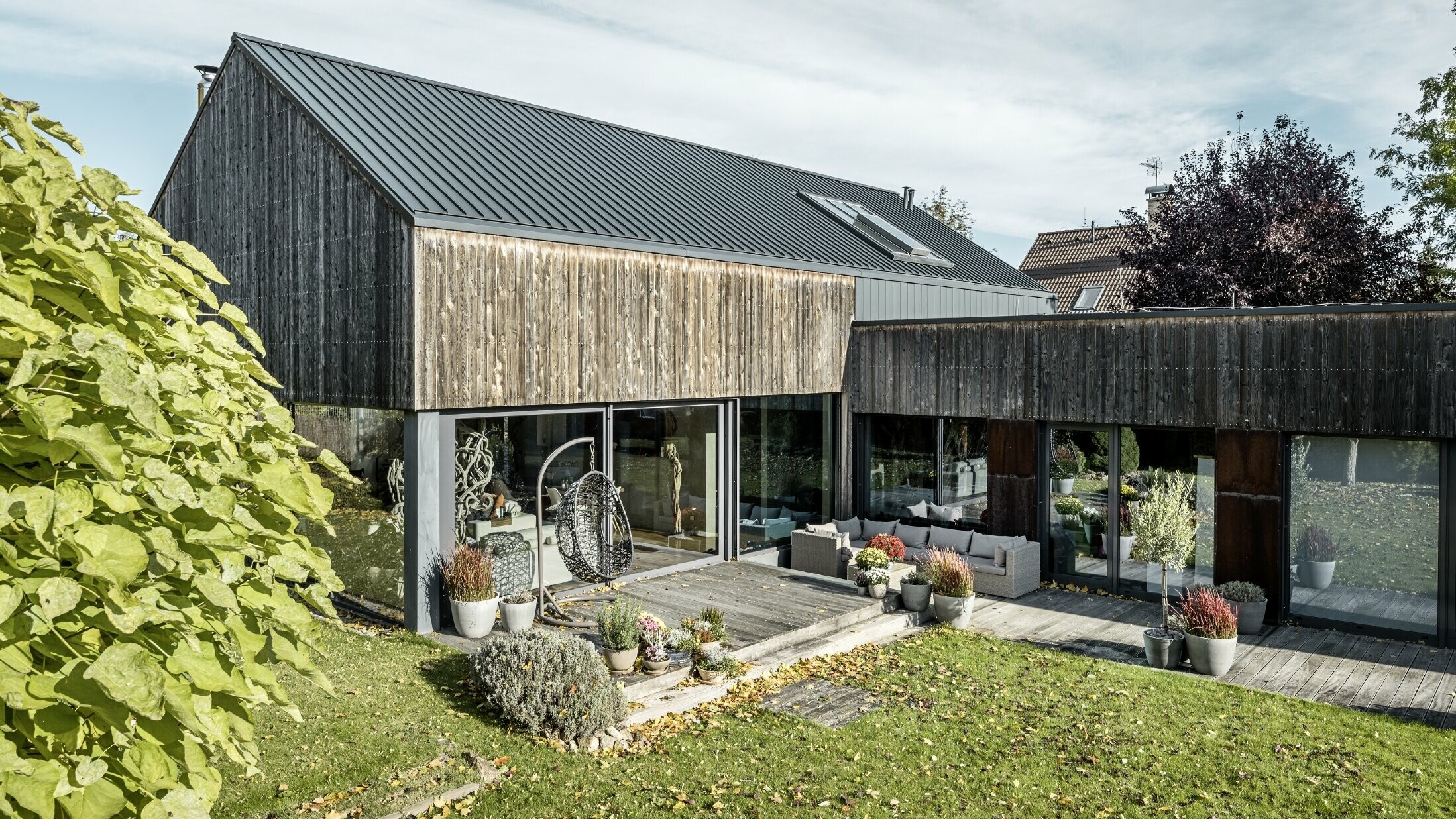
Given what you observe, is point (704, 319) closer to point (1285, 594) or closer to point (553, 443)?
point (553, 443)

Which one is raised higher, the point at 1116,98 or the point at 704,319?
the point at 1116,98

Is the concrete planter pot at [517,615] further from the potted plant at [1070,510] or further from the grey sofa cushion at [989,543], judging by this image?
the potted plant at [1070,510]

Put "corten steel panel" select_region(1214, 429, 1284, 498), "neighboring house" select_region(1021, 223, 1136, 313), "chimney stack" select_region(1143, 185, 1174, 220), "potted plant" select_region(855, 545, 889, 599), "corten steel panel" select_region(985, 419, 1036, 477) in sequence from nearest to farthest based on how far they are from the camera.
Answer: "corten steel panel" select_region(1214, 429, 1284, 498), "potted plant" select_region(855, 545, 889, 599), "corten steel panel" select_region(985, 419, 1036, 477), "chimney stack" select_region(1143, 185, 1174, 220), "neighboring house" select_region(1021, 223, 1136, 313)

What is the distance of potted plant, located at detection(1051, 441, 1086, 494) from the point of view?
41.6 ft

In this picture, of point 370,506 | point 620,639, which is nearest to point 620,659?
point 620,639

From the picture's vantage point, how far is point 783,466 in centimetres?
1392

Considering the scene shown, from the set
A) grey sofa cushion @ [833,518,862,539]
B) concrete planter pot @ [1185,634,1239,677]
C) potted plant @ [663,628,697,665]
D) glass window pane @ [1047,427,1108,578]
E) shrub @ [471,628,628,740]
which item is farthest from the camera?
grey sofa cushion @ [833,518,862,539]

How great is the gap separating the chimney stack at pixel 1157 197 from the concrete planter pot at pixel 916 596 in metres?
15.4

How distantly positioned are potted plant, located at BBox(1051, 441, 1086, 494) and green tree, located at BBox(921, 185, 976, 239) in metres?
34.6

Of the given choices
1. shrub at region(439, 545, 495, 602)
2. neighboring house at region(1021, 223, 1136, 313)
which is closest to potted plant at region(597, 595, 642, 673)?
shrub at region(439, 545, 495, 602)

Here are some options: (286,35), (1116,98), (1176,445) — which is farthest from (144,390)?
(1116,98)

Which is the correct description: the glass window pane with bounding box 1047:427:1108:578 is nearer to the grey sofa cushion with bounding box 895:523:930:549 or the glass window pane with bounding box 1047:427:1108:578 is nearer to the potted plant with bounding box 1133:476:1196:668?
the potted plant with bounding box 1133:476:1196:668

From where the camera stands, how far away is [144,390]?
5.50ft

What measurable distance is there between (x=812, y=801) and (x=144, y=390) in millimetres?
5731
